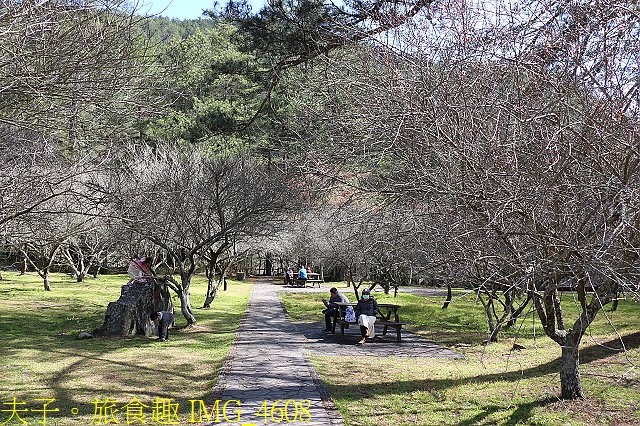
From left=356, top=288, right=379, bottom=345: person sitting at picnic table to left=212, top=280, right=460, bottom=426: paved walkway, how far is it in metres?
0.25

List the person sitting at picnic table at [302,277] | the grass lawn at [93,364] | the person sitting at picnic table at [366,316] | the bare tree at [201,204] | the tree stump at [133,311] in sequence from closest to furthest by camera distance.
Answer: the grass lawn at [93,364], the person sitting at picnic table at [366,316], the tree stump at [133,311], the bare tree at [201,204], the person sitting at picnic table at [302,277]

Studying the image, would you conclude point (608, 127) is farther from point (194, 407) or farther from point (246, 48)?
point (246, 48)

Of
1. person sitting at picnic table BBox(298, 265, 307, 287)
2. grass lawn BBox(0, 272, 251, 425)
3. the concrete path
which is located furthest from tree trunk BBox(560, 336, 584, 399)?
person sitting at picnic table BBox(298, 265, 307, 287)

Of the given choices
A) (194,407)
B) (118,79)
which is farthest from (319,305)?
(118,79)

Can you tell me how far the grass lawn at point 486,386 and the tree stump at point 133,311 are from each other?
4544mm

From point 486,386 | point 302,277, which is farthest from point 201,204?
point 302,277

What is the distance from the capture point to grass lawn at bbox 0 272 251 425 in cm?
726

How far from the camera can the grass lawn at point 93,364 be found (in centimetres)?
726

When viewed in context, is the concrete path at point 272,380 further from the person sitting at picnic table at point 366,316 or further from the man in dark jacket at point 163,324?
the man in dark jacket at point 163,324

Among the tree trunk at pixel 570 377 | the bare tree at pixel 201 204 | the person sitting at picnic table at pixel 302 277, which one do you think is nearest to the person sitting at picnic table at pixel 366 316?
the bare tree at pixel 201 204

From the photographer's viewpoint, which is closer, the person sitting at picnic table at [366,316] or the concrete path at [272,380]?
the concrete path at [272,380]

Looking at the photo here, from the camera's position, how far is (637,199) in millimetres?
4023

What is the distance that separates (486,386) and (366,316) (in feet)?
17.8

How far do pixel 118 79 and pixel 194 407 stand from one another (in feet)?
12.0
